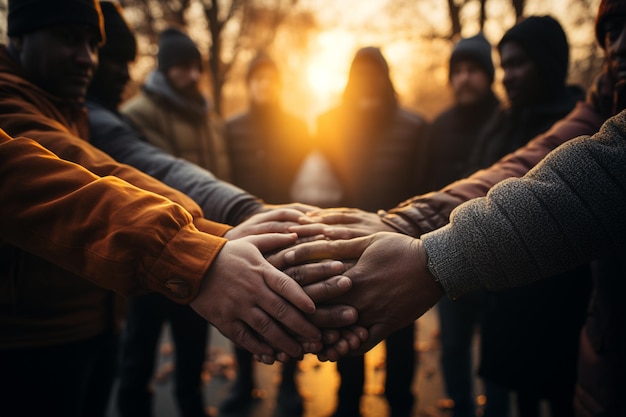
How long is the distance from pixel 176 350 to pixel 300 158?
235 cm

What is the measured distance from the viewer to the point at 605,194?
1.37m

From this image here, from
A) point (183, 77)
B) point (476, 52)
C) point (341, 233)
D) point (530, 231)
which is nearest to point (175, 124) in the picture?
point (183, 77)

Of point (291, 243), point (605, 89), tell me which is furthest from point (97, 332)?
point (605, 89)

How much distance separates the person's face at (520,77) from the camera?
9.49 ft

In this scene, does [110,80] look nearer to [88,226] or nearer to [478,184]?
[88,226]

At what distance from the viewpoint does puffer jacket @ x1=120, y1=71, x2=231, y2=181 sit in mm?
3268

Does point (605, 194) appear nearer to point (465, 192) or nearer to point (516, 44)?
point (465, 192)

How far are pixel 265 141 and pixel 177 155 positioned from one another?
1052mm

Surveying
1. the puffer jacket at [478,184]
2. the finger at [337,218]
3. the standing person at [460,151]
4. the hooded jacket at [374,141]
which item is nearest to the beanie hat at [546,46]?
the standing person at [460,151]

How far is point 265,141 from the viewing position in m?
4.11

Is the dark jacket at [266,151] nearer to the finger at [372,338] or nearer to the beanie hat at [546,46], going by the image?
the beanie hat at [546,46]

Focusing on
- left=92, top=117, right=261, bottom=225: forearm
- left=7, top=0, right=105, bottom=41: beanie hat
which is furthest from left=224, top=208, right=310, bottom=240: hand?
left=7, top=0, right=105, bottom=41: beanie hat

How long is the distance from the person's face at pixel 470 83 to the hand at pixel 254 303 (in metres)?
2.86

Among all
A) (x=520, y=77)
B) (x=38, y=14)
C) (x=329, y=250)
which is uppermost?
(x=38, y=14)
